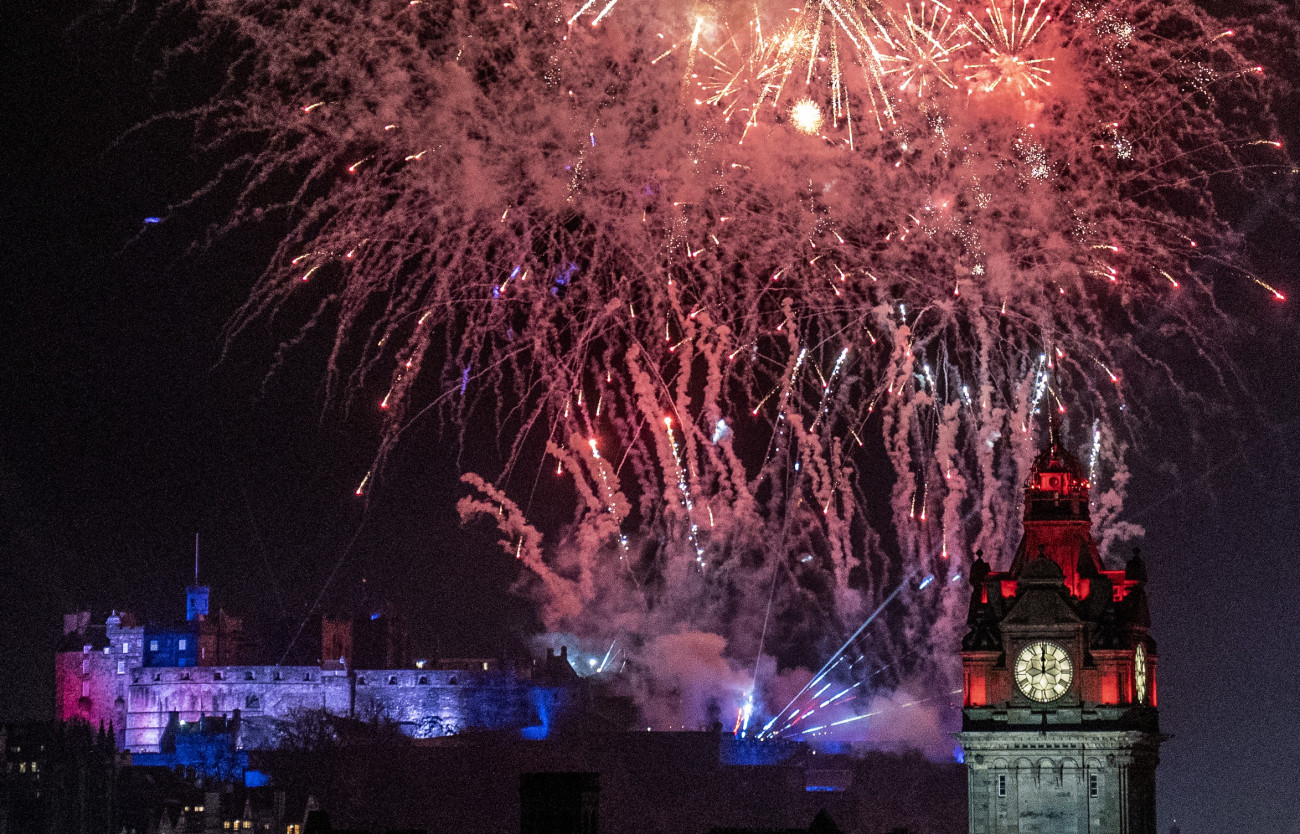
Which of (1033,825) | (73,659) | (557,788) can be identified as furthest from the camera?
(73,659)

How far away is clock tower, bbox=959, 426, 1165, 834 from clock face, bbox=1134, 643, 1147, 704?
51 millimetres

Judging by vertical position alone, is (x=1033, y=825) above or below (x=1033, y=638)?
below

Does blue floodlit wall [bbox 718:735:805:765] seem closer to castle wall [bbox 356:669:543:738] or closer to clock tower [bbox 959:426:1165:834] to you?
castle wall [bbox 356:669:543:738]

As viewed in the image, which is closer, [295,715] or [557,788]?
[557,788]

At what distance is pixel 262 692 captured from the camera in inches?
6363

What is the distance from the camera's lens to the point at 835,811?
455 ft

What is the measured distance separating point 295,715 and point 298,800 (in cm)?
1569

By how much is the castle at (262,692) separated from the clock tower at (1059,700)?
303 feet

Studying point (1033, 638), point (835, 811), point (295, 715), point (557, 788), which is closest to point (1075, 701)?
point (1033, 638)

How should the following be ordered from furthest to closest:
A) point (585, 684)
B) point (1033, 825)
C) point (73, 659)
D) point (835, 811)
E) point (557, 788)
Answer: point (73, 659) < point (585, 684) < point (835, 811) < point (1033, 825) < point (557, 788)

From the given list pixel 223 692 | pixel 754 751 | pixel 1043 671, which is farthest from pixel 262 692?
pixel 1043 671

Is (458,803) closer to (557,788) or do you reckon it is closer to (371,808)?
(371,808)

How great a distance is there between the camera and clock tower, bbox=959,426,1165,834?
65500mm

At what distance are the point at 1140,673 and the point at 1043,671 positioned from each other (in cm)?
259
